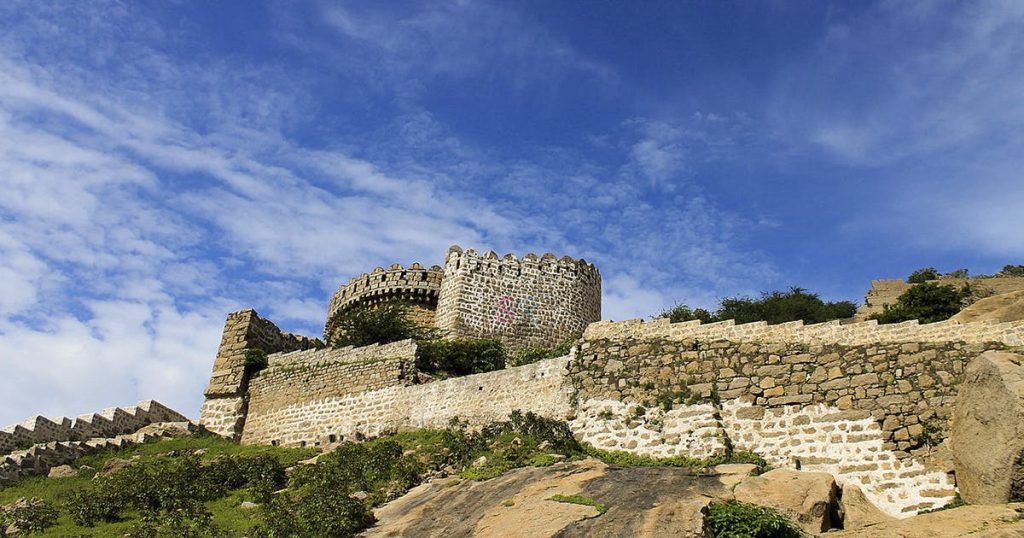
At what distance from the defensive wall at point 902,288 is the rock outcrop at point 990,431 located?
21586mm

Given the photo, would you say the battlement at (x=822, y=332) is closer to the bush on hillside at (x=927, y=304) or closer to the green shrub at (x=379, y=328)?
the green shrub at (x=379, y=328)

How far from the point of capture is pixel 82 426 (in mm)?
25969

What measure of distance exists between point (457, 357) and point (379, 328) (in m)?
4.38

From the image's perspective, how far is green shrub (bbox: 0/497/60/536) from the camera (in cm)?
1595

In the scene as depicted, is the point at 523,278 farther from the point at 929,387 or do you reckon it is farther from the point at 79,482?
the point at 929,387

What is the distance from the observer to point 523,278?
106ft

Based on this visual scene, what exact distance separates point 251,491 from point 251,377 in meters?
10.7

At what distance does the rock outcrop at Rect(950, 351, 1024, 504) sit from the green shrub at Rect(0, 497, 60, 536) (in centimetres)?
1606

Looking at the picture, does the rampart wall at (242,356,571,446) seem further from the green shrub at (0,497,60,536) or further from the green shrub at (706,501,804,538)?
the green shrub at (0,497,60,536)

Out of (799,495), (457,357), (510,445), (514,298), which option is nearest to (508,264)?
(514,298)

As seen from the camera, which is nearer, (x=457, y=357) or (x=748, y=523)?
(x=748, y=523)

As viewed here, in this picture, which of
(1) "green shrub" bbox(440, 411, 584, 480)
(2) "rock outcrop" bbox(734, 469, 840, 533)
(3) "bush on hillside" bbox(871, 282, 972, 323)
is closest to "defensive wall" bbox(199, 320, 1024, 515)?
(1) "green shrub" bbox(440, 411, 584, 480)

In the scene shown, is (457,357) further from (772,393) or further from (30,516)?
(30,516)

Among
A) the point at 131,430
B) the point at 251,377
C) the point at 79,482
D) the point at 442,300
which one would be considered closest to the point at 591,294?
the point at 442,300
